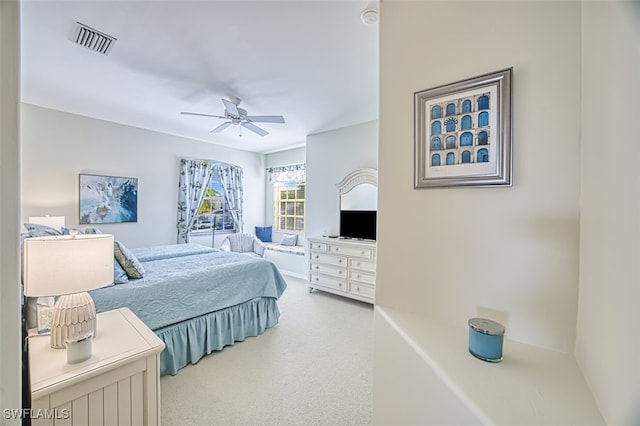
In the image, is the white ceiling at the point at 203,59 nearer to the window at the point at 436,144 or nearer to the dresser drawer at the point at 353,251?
the window at the point at 436,144

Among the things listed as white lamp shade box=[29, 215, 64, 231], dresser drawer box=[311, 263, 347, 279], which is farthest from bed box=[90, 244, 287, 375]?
dresser drawer box=[311, 263, 347, 279]

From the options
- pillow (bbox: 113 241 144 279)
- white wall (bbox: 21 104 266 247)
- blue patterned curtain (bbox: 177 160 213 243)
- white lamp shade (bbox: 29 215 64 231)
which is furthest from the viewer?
blue patterned curtain (bbox: 177 160 213 243)

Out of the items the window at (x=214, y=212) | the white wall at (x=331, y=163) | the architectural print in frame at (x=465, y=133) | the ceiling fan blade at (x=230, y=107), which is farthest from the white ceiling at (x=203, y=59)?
the window at (x=214, y=212)

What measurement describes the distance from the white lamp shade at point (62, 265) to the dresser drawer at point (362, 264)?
2884 millimetres

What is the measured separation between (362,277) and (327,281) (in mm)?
633

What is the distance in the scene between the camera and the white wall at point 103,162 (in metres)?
3.40

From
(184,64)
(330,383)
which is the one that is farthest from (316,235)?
(184,64)

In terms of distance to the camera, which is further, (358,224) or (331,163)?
(331,163)

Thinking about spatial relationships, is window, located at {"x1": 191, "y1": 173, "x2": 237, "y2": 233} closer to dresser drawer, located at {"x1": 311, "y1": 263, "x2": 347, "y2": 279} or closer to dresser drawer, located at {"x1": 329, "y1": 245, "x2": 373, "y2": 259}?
dresser drawer, located at {"x1": 311, "y1": 263, "x2": 347, "y2": 279}

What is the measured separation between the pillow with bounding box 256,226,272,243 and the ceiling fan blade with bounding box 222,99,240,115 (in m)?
3.42

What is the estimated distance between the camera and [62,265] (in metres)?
1.14

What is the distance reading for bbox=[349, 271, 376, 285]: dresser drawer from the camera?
354cm

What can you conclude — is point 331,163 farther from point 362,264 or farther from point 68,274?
point 68,274

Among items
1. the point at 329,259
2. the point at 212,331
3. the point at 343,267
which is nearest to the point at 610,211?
the point at 212,331
